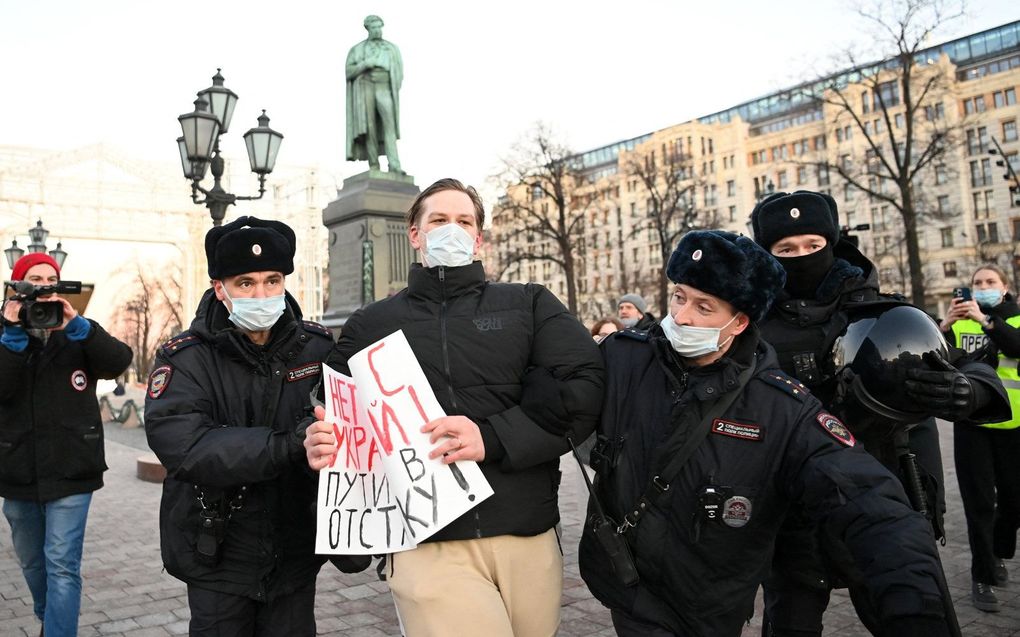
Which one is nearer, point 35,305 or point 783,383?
point 783,383

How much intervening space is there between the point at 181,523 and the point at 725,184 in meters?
92.5

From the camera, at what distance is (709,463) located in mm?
2438

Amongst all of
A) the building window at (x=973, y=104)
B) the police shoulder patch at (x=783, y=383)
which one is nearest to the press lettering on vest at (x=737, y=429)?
the police shoulder patch at (x=783, y=383)

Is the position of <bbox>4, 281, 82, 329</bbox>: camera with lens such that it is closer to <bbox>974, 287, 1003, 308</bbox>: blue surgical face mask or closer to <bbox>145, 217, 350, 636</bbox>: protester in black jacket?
<bbox>145, 217, 350, 636</bbox>: protester in black jacket

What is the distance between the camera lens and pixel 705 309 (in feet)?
8.60

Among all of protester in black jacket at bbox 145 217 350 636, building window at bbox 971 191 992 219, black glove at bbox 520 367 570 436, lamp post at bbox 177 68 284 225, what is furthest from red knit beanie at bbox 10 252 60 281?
building window at bbox 971 191 992 219

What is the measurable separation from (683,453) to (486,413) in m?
0.67

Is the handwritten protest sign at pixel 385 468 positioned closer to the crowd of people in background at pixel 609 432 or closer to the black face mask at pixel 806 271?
the crowd of people in background at pixel 609 432

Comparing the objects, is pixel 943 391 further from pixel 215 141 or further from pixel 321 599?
pixel 215 141

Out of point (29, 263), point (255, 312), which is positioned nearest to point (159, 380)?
point (255, 312)

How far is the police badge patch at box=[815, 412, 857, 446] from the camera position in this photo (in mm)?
2396

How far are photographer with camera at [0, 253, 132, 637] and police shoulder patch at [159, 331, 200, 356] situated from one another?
5.62 ft

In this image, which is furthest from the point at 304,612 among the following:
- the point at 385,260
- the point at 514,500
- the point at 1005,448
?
the point at 385,260

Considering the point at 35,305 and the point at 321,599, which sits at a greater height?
the point at 35,305
